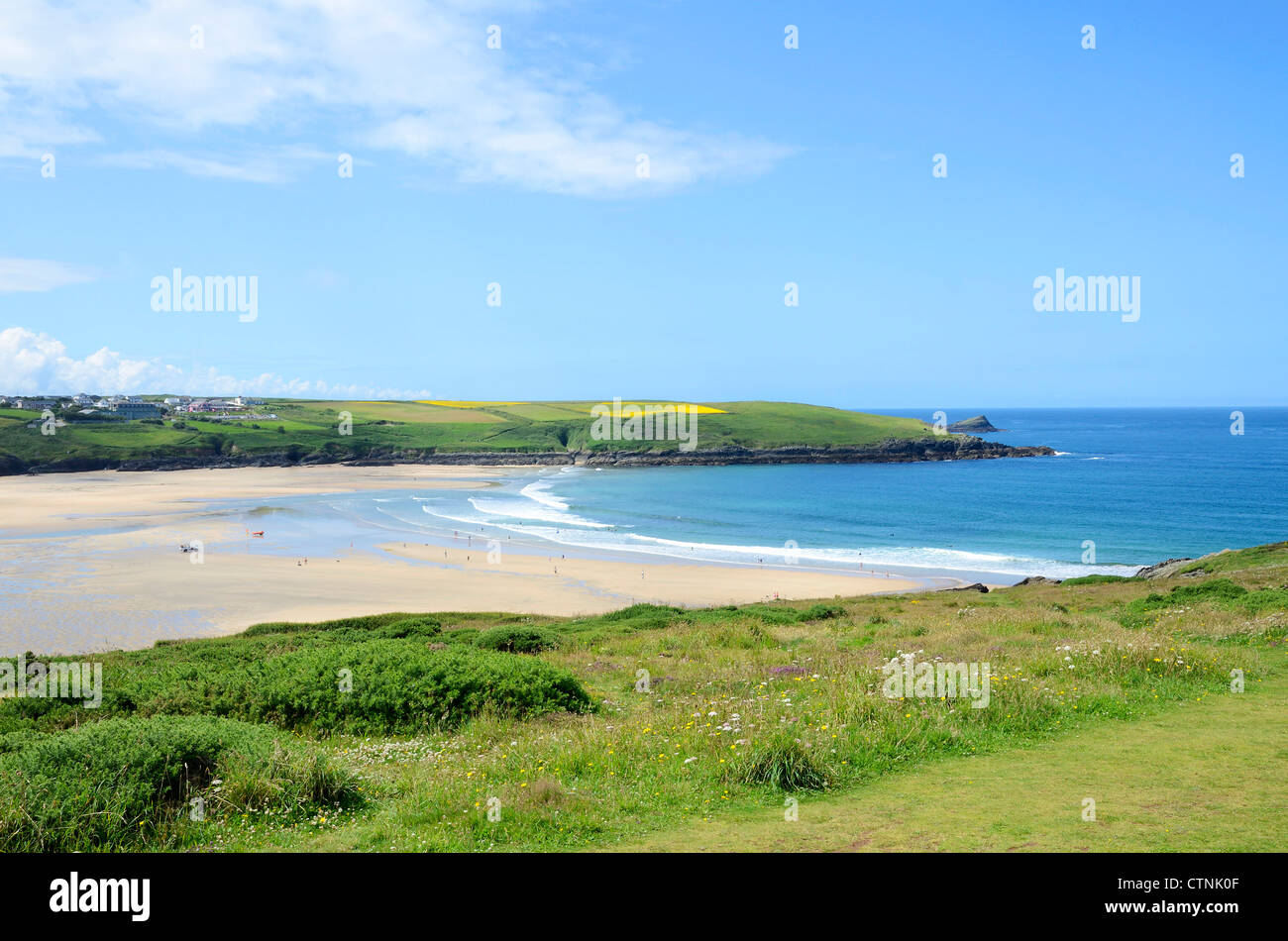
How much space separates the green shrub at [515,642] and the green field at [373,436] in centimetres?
12309

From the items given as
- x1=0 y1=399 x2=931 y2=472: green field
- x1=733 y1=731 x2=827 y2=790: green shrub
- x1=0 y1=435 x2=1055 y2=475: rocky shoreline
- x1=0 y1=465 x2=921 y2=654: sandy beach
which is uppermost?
x1=0 y1=399 x2=931 y2=472: green field

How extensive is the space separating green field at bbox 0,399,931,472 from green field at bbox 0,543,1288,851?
129 metres

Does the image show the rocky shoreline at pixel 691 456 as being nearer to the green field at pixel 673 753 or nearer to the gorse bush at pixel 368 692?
the green field at pixel 673 753

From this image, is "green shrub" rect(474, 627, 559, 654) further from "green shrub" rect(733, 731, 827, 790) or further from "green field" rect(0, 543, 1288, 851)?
"green shrub" rect(733, 731, 827, 790)

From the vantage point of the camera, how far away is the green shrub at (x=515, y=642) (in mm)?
23466

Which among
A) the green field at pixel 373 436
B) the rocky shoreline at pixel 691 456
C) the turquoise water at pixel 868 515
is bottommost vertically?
the turquoise water at pixel 868 515

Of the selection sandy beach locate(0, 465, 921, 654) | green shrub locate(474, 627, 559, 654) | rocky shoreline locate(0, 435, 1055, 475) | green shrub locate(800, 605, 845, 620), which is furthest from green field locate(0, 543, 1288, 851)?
rocky shoreline locate(0, 435, 1055, 475)

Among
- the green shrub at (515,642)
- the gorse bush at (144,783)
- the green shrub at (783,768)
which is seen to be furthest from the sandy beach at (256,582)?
the green shrub at (783,768)

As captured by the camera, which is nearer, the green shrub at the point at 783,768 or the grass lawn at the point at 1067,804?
the grass lawn at the point at 1067,804

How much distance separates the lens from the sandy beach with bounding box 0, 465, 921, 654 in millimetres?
35969

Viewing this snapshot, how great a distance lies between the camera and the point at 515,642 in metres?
23.6

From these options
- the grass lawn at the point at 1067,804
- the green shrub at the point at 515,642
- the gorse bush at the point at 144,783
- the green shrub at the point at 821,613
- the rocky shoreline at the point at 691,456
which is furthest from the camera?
the rocky shoreline at the point at 691,456

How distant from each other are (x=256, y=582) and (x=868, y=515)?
2124 inches

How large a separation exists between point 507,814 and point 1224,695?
11349 mm
